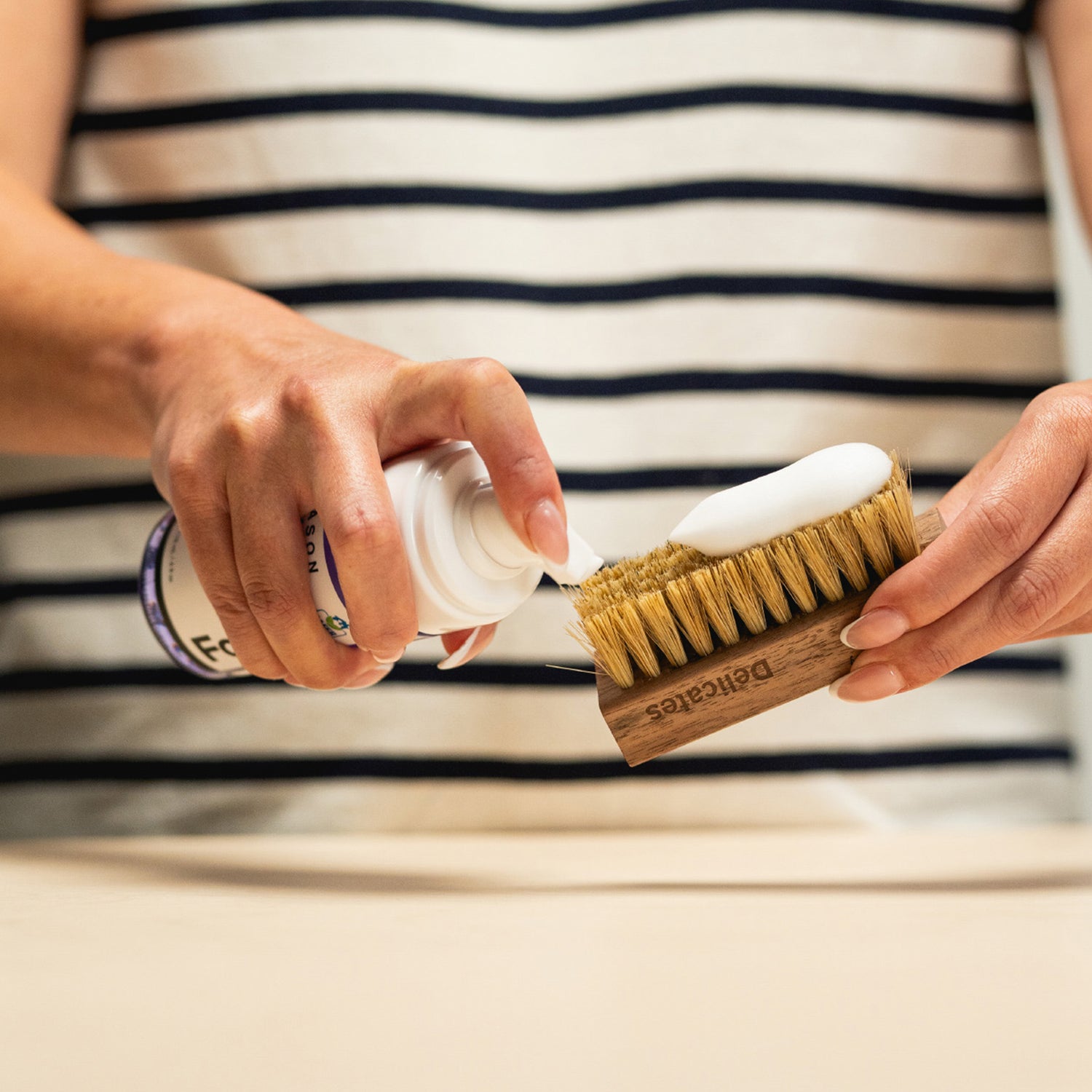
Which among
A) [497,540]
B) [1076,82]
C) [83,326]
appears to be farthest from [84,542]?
→ [1076,82]

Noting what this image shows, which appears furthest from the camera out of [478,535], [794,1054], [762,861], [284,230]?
[284,230]

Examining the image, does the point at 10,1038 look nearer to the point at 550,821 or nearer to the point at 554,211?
the point at 550,821

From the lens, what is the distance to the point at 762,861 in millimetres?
590

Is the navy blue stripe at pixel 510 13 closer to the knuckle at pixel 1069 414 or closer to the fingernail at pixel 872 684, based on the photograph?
the knuckle at pixel 1069 414

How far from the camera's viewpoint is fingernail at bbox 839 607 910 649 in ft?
1.61

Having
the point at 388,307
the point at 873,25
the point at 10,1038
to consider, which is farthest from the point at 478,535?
the point at 873,25

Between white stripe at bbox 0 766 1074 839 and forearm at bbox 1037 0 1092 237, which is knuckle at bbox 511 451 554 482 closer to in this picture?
white stripe at bbox 0 766 1074 839

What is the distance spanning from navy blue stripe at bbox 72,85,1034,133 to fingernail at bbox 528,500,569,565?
1.62ft

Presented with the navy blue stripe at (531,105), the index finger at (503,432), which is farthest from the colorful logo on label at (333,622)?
the navy blue stripe at (531,105)

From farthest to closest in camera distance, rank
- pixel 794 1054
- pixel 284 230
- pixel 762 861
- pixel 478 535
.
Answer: pixel 284 230 → pixel 762 861 → pixel 478 535 → pixel 794 1054

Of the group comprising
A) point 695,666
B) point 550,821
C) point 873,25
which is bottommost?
point 550,821

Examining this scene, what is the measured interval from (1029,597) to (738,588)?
0.15 m

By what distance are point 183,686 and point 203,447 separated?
1.22 ft

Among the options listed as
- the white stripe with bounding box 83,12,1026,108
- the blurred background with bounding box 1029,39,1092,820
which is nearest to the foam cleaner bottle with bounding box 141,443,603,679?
the white stripe with bounding box 83,12,1026,108
